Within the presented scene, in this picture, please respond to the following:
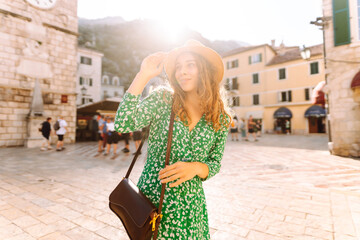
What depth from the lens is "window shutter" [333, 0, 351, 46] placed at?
25.7 ft

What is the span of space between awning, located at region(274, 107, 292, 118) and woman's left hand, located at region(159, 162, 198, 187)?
27.8 m

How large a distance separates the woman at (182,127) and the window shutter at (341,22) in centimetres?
937

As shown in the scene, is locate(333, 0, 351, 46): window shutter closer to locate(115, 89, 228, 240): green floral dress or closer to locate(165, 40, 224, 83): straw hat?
locate(165, 40, 224, 83): straw hat

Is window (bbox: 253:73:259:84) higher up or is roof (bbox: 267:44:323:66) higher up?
roof (bbox: 267:44:323:66)

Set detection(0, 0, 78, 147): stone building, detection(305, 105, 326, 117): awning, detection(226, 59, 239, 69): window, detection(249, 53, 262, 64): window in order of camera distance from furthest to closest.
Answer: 1. detection(226, 59, 239, 69): window
2. detection(249, 53, 262, 64): window
3. detection(305, 105, 326, 117): awning
4. detection(0, 0, 78, 147): stone building

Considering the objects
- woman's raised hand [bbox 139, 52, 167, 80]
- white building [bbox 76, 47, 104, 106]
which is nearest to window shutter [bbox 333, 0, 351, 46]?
woman's raised hand [bbox 139, 52, 167, 80]

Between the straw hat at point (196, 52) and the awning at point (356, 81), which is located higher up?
the awning at point (356, 81)

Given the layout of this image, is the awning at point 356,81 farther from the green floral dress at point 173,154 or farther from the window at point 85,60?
the window at point 85,60

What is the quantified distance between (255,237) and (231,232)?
283 millimetres

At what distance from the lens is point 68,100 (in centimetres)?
1362

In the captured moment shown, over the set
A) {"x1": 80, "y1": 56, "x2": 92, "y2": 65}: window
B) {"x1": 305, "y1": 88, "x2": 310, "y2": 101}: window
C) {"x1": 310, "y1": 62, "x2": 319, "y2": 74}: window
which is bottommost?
{"x1": 305, "y1": 88, "x2": 310, "y2": 101}: window

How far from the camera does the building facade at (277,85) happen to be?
24.1 m

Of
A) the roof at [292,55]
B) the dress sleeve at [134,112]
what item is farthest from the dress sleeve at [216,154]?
the roof at [292,55]

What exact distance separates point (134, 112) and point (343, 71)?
989cm
